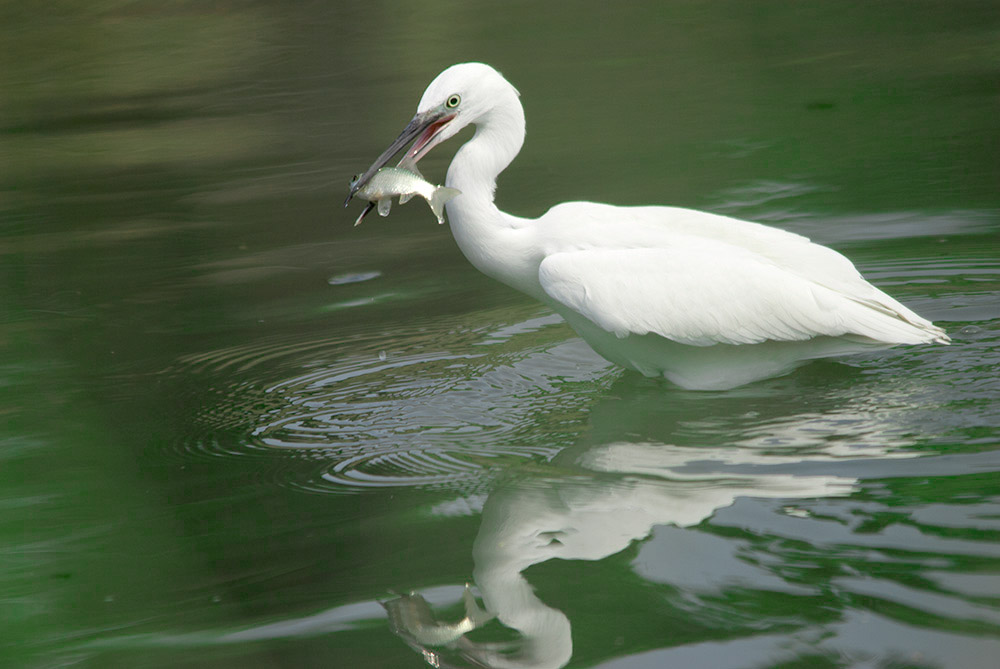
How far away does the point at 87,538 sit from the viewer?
401cm

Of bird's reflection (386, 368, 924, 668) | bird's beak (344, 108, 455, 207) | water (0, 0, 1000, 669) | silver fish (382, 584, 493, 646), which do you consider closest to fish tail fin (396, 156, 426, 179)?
bird's beak (344, 108, 455, 207)

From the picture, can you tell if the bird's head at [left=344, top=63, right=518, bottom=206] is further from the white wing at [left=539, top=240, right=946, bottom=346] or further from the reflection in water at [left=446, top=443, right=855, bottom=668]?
the reflection in water at [left=446, top=443, right=855, bottom=668]

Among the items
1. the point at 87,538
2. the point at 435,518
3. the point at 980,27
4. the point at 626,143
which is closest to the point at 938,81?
the point at 980,27

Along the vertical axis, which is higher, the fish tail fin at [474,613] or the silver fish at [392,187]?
the silver fish at [392,187]

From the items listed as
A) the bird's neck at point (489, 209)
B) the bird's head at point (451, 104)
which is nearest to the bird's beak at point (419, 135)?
the bird's head at point (451, 104)

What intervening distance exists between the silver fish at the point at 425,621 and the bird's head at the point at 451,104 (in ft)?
5.94

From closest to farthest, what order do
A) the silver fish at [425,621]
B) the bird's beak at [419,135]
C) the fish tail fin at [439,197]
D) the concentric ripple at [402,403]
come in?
the silver fish at [425,621] < the concentric ripple at [402,403] < the fish tail fin at [439,197] < the bird's beak at [419,135]

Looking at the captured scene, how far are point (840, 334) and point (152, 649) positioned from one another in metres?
2.51

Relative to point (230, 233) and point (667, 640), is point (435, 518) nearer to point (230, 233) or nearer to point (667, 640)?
point (667, 640)

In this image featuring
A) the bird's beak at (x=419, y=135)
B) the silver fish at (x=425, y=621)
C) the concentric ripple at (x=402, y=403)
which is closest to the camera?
the silver fish at (x=425, y=621)

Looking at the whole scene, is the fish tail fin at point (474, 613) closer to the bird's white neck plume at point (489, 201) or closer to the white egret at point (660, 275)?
the white egret at point (660, 275)

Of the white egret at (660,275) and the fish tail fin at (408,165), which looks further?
the fish tail fin at (408,165)

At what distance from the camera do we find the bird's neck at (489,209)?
462 centimetres

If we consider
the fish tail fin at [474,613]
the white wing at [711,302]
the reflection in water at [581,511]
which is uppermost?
the white wing at [711,302]
